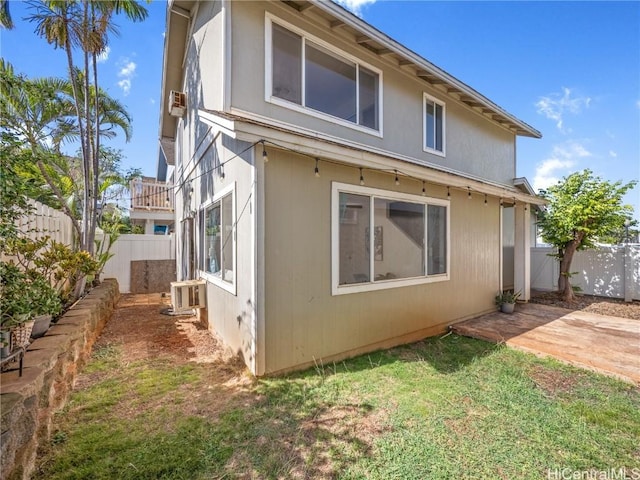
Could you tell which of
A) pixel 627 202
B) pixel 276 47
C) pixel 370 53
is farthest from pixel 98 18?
pixel 627 202

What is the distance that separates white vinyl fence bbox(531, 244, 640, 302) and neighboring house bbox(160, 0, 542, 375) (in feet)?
15.5

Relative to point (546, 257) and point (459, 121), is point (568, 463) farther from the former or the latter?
point (546, 257)

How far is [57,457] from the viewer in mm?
2412

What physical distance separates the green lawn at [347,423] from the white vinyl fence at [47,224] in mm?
2205

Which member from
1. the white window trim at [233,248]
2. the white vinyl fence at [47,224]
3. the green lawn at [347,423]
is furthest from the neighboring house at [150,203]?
the green lawn at [347,423]

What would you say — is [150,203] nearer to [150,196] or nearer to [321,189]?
[150,196]

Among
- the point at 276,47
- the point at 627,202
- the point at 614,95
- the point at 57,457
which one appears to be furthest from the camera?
the point at 614,95

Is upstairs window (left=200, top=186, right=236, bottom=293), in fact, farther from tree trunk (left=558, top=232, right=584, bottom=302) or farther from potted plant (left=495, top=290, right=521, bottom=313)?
tree trunk (left=558, top=232, right=584, bottom=302)

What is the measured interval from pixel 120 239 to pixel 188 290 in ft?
20.0

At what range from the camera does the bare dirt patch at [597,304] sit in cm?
722

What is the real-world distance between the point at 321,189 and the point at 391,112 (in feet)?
10.4

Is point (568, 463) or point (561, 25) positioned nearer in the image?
point (568, 463)

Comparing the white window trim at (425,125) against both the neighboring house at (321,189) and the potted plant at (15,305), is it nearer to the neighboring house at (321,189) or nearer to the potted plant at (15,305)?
the neighboring house at (321,189)

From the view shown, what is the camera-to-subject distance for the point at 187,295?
19.7 ft
